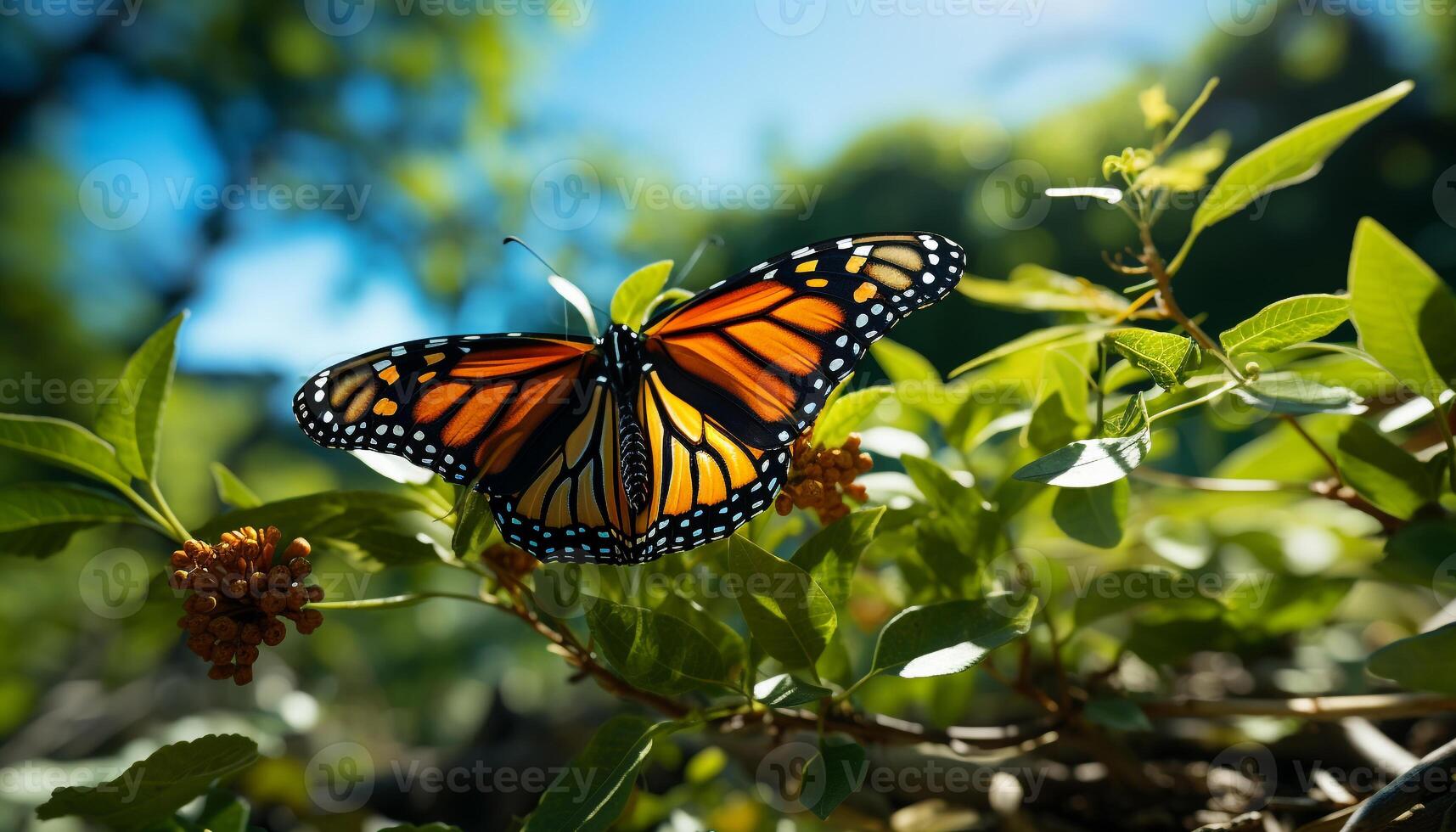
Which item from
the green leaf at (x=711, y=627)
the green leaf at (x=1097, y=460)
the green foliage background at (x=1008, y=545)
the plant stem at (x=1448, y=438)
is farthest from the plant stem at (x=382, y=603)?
the plant stem at (x=1448, y=438)

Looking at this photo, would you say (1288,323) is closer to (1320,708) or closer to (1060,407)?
(1060,407)

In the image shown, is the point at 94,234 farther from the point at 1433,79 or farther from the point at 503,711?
the point at 1433,79

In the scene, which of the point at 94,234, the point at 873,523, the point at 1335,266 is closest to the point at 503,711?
the point at 873,523

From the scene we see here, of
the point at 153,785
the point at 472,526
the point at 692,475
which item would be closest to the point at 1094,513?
the point at 692,475

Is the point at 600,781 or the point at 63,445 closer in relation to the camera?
the point at 600,781

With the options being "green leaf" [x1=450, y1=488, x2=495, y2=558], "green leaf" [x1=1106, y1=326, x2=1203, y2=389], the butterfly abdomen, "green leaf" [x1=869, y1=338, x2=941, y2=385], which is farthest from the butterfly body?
"green leaf" [x1=1106, y1=326, x2=1203, y2=389]
